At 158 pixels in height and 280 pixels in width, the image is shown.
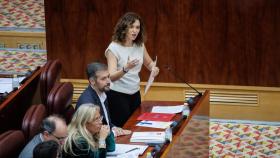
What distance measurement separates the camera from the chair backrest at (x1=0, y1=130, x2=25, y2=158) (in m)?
2.82

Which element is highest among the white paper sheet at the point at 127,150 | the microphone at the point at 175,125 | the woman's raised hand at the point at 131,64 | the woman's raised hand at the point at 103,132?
the woman's raised hand at the point at 131,64

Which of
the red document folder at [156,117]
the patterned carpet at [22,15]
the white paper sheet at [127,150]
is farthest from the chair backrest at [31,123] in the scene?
the patterned carpet at [22,15]

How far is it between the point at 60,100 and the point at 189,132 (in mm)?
844

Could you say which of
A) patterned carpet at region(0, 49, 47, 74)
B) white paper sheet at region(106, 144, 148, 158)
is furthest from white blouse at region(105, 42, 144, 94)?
patterned carpet at region(0, 49, 47, 74)

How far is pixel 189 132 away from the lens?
12.1 ft

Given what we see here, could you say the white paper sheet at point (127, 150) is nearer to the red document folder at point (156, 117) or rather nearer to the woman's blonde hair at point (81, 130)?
the woman's blonde hair at point (81, 130)

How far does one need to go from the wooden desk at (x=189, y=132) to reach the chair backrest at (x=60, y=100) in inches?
16.2

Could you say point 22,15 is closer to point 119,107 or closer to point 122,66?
point 122,66

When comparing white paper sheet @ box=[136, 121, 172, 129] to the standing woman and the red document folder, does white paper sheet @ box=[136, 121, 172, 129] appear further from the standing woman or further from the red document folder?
the standing woman

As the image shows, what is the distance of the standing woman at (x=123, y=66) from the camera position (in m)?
4.14

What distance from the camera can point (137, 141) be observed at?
3.54 metres

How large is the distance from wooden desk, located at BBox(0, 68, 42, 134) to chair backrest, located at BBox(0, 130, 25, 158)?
53 cm

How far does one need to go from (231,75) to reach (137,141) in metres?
2.33

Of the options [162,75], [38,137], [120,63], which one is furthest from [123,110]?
[162,75]
